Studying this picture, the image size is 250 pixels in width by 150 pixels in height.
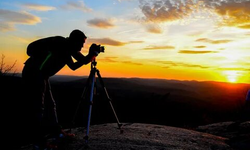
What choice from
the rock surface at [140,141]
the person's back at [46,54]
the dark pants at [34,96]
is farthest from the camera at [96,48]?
the rock surface at [140,141]

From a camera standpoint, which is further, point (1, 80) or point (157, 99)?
point (157, 99)

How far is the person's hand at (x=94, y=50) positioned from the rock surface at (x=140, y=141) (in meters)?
1.93

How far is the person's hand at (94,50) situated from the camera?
443 cm

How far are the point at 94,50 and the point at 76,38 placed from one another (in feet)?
1.49

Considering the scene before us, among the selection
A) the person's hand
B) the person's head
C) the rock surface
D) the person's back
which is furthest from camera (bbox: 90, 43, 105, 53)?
the rock surface

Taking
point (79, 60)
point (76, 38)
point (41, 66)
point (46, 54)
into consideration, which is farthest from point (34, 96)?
point (76, 38)

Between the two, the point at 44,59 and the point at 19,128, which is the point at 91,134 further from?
the point at 19,128

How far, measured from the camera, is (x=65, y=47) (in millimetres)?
4133

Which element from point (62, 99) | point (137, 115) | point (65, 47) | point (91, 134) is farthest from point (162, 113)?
point (65, 47)

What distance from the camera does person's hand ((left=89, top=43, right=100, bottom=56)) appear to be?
443 cm

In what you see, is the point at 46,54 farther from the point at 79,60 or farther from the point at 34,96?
the point at 34,96

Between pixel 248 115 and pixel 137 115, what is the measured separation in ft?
29.8

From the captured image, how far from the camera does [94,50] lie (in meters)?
4.45

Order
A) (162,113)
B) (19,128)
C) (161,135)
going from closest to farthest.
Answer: (161,135), (19,128), (162,113)
